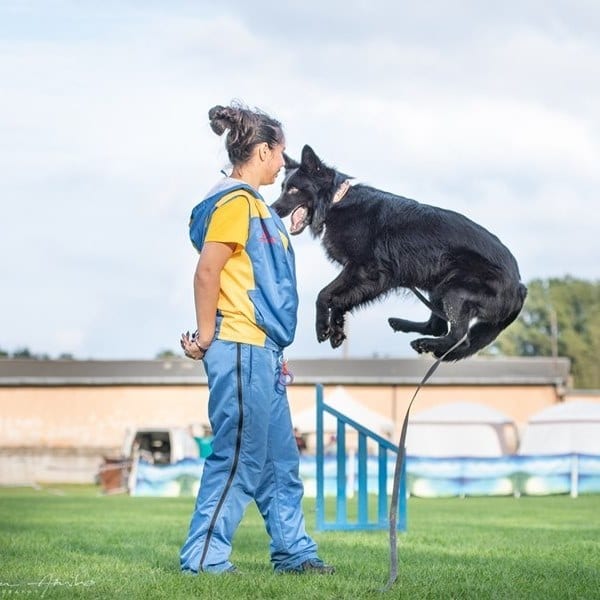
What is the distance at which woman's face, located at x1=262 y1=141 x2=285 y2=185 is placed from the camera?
5.43 m

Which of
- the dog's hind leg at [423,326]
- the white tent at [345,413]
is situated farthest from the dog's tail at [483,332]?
the white tent at [345,413]

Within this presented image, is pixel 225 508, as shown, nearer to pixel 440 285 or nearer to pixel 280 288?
pixel 280 288

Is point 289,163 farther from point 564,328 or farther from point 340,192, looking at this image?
point 564,328

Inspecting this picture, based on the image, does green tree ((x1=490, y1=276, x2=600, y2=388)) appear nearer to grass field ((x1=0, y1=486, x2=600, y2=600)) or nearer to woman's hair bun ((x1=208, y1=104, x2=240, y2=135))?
grass field ((x1=0, y1=486, x2=600, y2=600))

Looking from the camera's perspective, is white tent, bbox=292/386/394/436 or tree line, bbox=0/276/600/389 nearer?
white tent, bbox=292/386/394/436

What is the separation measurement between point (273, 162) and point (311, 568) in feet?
6.59

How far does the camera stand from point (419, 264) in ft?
15.8

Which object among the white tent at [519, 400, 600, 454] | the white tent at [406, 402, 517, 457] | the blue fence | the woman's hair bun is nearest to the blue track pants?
the woman's hair bun

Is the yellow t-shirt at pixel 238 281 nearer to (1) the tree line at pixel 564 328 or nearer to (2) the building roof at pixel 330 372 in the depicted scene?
(2) the building roof at pixel 330 372

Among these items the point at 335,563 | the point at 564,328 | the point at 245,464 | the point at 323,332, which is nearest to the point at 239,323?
the point at 323,332

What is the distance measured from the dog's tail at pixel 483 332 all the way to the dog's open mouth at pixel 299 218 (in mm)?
885

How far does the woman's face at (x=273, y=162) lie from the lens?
543 centimetres
